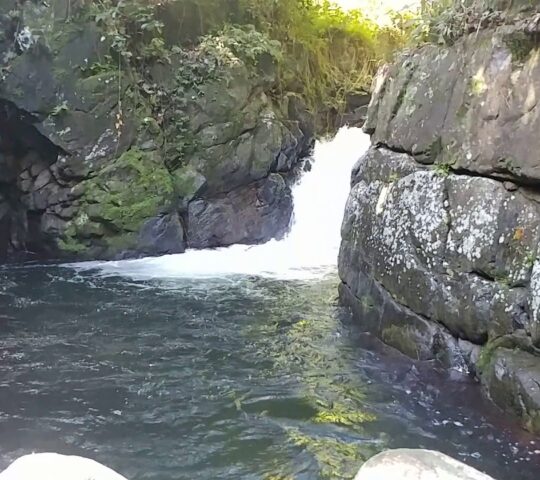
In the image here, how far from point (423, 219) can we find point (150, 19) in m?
7.05

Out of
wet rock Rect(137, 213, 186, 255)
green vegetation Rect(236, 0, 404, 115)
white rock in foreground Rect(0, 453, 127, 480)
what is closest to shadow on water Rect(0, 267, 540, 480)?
white rock in foreground Rect(0, 453, 127, 480)

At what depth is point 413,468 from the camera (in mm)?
2668

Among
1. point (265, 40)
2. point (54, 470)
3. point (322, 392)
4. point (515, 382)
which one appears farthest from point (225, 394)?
point (265, 40)

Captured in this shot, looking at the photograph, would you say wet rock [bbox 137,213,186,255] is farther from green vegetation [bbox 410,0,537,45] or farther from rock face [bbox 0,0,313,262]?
green vegetation [bbox 410,0,537,45]

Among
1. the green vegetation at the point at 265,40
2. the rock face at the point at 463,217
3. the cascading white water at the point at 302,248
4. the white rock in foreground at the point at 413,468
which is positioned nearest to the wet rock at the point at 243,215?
the cascading white water at the point at 302,248

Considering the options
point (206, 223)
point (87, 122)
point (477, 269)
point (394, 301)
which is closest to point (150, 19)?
point (87, 122)

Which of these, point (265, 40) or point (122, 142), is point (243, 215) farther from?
point (265, 40)

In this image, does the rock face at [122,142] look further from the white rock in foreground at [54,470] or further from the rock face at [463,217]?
the white rock in foreground at [54,470]

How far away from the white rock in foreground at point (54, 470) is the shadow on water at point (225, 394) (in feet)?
4.23

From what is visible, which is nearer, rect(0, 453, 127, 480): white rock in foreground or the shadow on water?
rect(0, 453, 127, 480): white rock in foreground

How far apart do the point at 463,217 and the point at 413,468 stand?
3189mm

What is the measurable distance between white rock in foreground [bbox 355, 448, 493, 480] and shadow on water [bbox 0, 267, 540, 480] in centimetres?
134

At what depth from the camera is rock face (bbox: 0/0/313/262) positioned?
10172 mm

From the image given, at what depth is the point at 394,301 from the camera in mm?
6211
